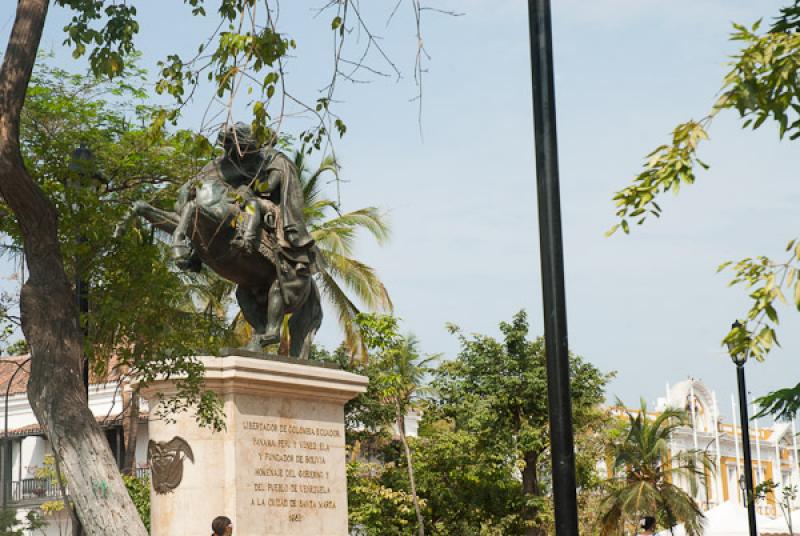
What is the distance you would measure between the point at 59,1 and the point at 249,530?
476 cm

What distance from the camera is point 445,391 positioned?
37844 millimetres

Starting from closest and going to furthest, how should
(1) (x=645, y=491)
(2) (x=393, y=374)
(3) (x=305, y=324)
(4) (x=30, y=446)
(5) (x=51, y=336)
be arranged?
(5) (x=51, y=336) → (3) (x=305, y=324) → (2) (x=393, y=374) → (1) (x=645, y=491) → (4) (x=30, y=446)

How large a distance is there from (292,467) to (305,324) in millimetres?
1670

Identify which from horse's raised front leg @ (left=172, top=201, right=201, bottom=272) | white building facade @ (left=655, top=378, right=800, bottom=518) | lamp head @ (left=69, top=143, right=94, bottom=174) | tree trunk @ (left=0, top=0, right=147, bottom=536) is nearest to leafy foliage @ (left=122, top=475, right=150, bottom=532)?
horse's raised front leg @ (left=172, top=201, right=201, bottom=272)

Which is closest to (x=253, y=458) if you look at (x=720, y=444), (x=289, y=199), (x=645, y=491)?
(x=289, y=199)

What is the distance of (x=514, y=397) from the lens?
36.8 m

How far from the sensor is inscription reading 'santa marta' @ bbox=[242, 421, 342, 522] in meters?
12.0

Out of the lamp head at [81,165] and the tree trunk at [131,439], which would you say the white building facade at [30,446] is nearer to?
the tree trunk at [131,439]

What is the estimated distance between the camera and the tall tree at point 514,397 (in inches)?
1410

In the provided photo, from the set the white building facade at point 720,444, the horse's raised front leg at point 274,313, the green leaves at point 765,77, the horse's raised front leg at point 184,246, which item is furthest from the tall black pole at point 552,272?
the white building facade at point 720,444

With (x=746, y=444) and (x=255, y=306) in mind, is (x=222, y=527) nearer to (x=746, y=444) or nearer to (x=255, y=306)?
(x=255, y=306)

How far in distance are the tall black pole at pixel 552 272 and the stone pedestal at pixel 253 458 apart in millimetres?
5448

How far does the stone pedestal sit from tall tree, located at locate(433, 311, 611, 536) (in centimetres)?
A: 2312

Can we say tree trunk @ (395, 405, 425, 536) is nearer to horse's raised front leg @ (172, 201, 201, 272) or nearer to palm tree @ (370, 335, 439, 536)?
palm tree @ (370, 335, 439, 536)
